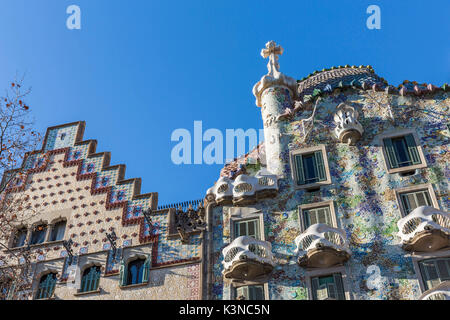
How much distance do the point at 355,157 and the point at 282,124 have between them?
306cm

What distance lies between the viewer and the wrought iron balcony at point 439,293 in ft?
51.4

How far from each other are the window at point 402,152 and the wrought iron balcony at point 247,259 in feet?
15.6

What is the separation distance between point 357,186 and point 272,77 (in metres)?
5.94

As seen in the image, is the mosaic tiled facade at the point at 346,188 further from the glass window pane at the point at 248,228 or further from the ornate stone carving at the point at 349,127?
the ornate stone carving at the point at 349,127

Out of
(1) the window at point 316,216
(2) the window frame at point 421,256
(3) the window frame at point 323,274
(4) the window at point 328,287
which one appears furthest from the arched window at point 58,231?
(2) the window frame at point 421,256

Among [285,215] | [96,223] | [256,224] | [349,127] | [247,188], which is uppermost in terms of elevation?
[349,127]

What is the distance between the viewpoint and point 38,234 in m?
22.1

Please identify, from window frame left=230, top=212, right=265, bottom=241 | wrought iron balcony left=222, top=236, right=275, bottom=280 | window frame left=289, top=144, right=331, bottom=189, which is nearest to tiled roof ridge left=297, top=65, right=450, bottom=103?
window frame left=289, top=144, right=331, bottom=189

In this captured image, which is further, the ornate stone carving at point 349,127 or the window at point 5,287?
the ornate stone carving at point 349,127

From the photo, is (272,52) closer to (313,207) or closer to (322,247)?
(313,207)

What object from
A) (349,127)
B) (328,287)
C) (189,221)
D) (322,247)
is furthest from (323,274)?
(349,127)

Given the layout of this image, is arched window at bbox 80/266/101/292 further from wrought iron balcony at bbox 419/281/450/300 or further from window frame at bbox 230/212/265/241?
wrought iron balcony at bbox 419/281/450/300
